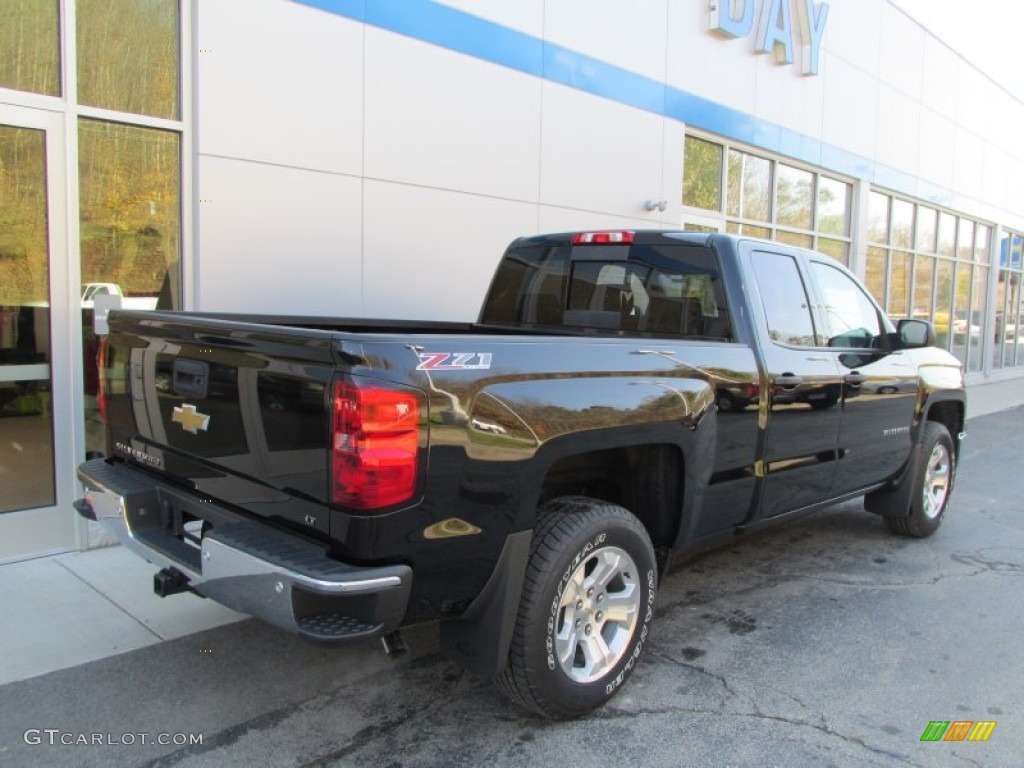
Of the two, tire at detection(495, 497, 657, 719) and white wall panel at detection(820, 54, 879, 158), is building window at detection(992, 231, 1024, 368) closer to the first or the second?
white wall panel at detection(820, 54, 879, 158)

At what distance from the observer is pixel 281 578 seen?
2.53m

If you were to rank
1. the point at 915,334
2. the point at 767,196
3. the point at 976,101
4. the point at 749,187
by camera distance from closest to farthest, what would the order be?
the point at 915,334 < the point at 749,187 < the point at 767,196 < the point at 976,101

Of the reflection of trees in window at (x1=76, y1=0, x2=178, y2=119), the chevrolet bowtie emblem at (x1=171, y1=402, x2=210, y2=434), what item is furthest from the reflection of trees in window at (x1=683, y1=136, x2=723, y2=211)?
the chevrolet bowtie emblem at (x1=171, y1=402, x2=210, y2=434)

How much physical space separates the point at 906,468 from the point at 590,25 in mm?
5502

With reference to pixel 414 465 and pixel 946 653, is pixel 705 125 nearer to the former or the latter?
pixel 946 653

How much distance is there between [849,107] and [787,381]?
11.2 metres

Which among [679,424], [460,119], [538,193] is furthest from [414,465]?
[538,193]

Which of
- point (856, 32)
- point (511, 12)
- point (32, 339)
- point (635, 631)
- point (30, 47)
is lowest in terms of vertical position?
point (635, 631)

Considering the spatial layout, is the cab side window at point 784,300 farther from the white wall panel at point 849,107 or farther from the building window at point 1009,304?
the building window at point 1009,304

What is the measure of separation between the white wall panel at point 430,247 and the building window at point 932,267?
9909 millimetres

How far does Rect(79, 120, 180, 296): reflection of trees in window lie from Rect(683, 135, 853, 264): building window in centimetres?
666

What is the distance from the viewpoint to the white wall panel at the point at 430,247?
6637mm

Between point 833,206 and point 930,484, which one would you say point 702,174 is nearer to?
point 833,206

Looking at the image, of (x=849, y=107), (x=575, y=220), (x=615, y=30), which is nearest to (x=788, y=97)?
(x=849, y=107)
